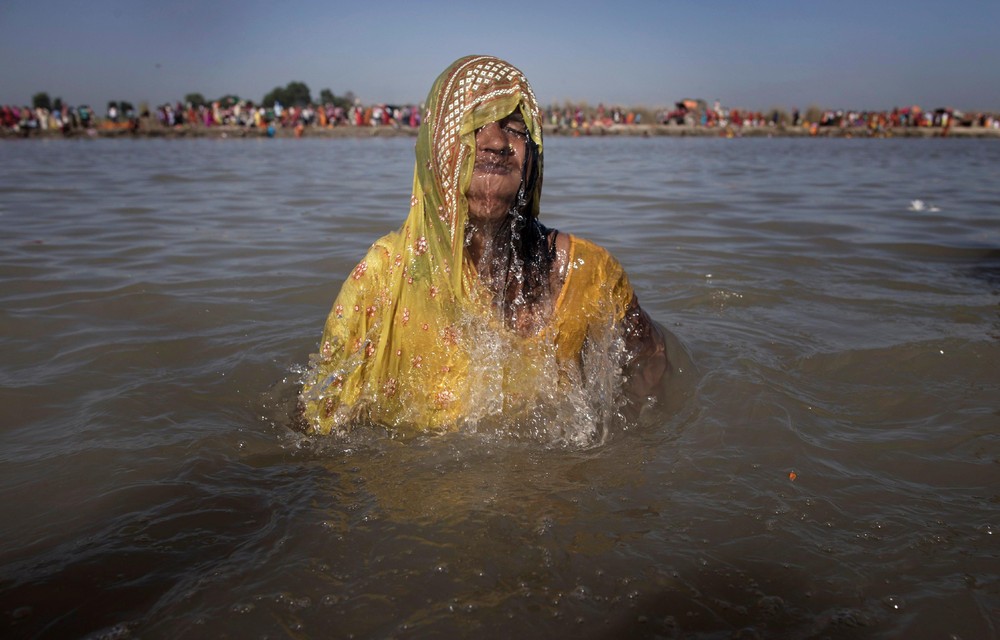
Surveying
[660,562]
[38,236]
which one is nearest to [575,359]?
[660,562]

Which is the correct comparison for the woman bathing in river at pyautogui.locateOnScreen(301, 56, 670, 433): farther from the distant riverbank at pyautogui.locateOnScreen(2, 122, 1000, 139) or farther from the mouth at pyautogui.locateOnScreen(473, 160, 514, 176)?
the distant riverbank at pyautogui.locateOnScreen(2, 122, 1000, 139)

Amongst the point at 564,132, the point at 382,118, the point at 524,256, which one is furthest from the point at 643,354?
the point at 564,132

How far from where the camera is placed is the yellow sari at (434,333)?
250 cm

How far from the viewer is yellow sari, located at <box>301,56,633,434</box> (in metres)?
2.50

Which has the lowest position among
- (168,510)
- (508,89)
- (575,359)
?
(168,510)

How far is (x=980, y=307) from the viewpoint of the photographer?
4488 mm

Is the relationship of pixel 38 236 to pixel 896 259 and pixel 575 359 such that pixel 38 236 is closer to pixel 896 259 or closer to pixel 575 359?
pixel 575 359

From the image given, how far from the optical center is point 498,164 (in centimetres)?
231

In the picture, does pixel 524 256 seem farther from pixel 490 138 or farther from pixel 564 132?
pixel 564 132

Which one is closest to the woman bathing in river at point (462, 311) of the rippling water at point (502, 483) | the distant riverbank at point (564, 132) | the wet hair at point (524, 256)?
the wet hair at point (524, 256)

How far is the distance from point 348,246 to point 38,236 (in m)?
3.05

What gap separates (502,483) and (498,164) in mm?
1078

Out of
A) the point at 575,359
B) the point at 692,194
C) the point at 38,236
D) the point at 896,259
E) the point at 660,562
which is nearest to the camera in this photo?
the point at 660,562

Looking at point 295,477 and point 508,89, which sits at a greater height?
point 508,89
